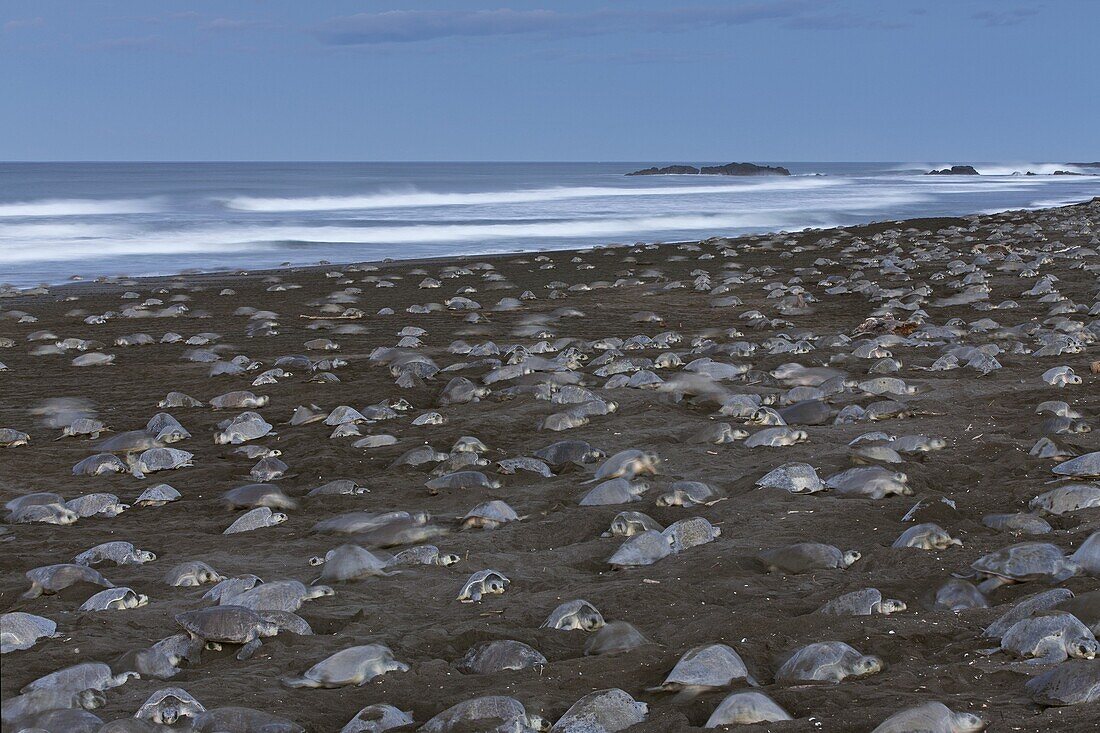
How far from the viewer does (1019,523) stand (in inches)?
176

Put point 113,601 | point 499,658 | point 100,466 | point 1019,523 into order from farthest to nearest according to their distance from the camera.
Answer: point 100,466 → point 1019,523 → point 113,601 → point 499,658

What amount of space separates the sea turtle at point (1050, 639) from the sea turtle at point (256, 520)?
3.16 m

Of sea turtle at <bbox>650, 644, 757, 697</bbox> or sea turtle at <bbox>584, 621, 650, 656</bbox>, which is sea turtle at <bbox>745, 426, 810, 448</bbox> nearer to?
sea turtle at <bbox>584, 621, 650, 656</bbox>

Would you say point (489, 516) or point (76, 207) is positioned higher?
point (76, 207)

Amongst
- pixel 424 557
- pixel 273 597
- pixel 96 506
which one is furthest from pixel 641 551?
pixel 96 506

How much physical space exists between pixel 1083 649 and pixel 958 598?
615mm

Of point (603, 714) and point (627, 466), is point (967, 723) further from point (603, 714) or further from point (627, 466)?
point (627, 466)

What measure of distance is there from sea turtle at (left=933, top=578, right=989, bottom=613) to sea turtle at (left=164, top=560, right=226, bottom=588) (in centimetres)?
267

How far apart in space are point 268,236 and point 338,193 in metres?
27.6

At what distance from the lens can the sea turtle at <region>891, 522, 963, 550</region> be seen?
4.31 metres

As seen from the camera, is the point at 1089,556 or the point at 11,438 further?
the point at 11,438

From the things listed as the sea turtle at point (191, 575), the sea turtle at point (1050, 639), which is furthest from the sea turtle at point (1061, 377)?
the sea turtle at point (191, 575)

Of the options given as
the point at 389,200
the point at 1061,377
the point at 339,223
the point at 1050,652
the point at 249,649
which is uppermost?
the point at 389,200

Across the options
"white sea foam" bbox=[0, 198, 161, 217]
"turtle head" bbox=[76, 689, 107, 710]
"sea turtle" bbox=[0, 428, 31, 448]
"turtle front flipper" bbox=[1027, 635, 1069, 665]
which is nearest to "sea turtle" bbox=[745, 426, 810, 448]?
"turtle front flipper" bbox=[1027, 635, 1069, 665]
